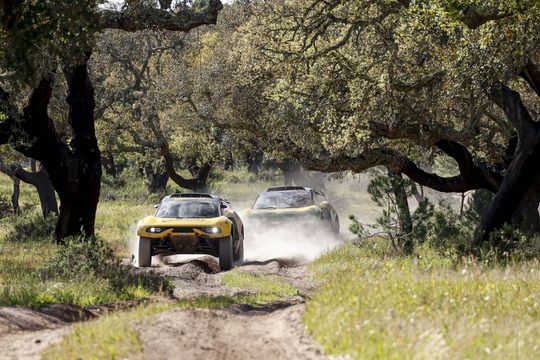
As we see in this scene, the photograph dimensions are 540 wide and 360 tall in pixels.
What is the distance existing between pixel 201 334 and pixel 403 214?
44.4 ft

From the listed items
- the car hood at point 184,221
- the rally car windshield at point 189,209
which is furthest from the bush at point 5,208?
the car hood at point 184,221

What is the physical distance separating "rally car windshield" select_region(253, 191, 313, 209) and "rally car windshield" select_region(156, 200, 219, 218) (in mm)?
4735

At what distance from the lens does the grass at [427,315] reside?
6.63m

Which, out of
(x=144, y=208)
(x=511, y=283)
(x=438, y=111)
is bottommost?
(x=144, y=208)

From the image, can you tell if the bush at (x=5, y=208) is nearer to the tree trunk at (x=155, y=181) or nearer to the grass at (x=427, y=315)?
the tree trunk at (x=155, y=181)

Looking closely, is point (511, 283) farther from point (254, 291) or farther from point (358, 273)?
point (254, 291)

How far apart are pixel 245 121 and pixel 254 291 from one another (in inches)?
668

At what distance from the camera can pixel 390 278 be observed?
30.5 feet

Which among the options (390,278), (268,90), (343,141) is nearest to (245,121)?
(268,90)

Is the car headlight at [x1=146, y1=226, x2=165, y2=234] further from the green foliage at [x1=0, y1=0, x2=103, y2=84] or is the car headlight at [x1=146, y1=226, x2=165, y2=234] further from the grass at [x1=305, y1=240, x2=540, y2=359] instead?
the grass at [x1=305, y1=240, x2=540, y2=359]

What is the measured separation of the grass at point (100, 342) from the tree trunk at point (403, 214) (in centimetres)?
1294

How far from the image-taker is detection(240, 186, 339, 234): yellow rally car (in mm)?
24891

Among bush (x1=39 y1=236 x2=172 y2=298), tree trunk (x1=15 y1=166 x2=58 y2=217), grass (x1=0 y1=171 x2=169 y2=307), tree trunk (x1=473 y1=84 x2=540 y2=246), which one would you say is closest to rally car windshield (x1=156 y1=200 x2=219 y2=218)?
grass (x1=0 y1=171 x2=169 y2=307)

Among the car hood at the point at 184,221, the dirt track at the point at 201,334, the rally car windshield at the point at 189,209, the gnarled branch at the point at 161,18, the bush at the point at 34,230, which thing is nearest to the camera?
the dirt track at the point at 201,334
